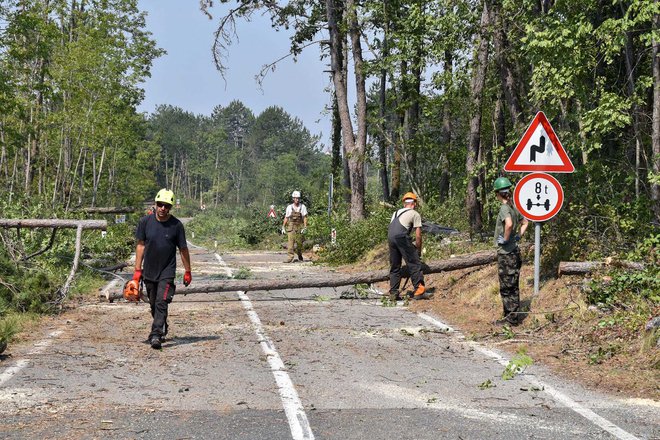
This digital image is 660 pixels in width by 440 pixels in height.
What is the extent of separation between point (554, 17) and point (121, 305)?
9.36m

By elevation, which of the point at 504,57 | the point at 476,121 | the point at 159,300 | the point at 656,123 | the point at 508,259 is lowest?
the point at 159,300

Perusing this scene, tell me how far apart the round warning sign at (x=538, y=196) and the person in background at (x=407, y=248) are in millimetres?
3143

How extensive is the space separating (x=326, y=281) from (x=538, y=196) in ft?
16.0

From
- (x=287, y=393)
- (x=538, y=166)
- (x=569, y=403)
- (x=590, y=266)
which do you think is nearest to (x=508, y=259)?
(x=590, y=266)

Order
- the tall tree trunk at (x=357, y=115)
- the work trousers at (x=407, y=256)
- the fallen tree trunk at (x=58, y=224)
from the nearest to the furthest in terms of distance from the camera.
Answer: the fallen tree trunk at (x=58, y=224)
the work trousers at (x=407, y=256)
the tall tree trunk at (x=357, y=115)

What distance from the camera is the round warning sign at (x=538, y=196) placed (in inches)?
425

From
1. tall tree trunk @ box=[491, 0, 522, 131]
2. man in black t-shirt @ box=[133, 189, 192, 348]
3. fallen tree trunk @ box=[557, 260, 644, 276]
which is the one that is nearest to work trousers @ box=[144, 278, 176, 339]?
man in black t-shirt @ box=[133, 189, 192, 348]

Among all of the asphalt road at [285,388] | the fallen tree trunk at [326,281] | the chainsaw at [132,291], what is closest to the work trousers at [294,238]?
the fallen tree trunk at [326,281]

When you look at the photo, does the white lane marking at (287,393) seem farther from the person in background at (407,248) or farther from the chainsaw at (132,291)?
the person in background at (407,248)

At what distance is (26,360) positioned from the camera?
8.34 m

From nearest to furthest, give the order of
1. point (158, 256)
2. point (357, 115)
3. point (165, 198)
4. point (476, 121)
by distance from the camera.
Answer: point (165, 198), point (158, 256), point (476, 121), point (357, 115)

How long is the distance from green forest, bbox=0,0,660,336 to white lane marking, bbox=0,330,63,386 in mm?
1485

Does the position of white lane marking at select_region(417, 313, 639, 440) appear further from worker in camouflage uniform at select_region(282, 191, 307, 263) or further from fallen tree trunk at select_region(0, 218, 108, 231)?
worker in camouflage uniform at select_region(282, 191, 307, 263)

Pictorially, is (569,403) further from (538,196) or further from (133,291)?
(133,291)
